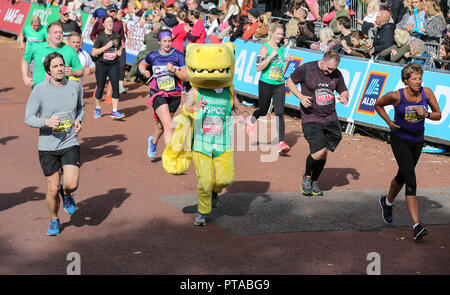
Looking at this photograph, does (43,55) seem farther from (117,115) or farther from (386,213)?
(386,213)

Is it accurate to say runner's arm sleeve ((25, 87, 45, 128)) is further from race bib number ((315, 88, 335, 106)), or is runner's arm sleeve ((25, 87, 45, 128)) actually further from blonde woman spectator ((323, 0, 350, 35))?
blonde woman spectator ((323, 0, 350, 35))

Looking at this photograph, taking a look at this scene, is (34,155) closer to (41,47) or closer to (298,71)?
(41,47)

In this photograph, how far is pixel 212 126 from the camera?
27.8ft

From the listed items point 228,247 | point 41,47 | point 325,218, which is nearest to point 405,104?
point 325,218

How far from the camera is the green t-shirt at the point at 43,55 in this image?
426 inches

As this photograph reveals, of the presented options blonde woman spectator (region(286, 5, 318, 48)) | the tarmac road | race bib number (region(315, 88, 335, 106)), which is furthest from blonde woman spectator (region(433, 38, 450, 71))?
race bib number (region(315, 88, 335, 106))

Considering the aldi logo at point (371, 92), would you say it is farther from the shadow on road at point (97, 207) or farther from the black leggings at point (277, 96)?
the shadow on road at point (97, 207)

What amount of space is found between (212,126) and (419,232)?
2.68 m

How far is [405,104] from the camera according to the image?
27.0ft

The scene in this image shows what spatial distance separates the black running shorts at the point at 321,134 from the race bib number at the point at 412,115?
178 cm

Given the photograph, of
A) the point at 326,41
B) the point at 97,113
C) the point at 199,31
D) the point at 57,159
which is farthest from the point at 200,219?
the point at 199,31
